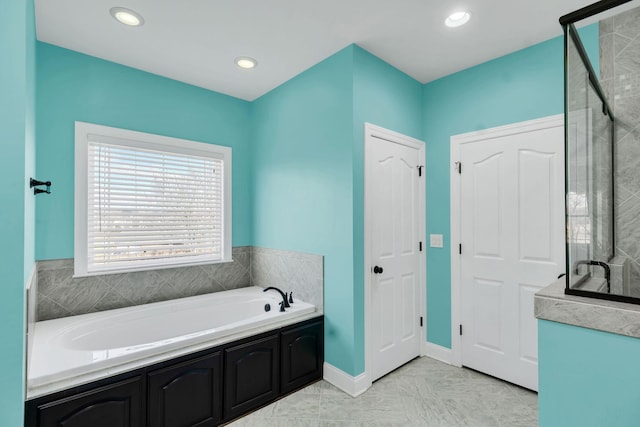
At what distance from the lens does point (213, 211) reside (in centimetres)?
340

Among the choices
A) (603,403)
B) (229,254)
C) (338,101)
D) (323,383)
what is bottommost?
(323,383)

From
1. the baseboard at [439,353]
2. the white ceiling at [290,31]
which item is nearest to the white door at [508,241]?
the baseboard at [439,353]

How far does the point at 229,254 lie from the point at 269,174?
3.19 ft

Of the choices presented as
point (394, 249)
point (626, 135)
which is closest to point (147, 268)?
point (394, 249)

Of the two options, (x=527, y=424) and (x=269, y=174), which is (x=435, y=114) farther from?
(x=527, y=424)

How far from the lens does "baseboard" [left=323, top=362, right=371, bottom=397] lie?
242 cm

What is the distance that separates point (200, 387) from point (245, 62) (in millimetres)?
2520

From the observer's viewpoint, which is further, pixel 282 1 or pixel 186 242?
pixel 186 242

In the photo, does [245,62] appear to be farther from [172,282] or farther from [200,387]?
[200,387]

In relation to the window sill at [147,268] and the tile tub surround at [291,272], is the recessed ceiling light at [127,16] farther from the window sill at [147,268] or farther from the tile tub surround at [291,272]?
the tile tub surround at [291,272]

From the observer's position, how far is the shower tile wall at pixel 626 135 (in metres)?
1.92

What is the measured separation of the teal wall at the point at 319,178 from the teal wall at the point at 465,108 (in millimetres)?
1036

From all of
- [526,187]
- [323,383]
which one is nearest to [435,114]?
A: [526,187]

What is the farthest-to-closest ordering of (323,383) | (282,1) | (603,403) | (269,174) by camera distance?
(269,174), (323,383), (282,1), (603,403)
